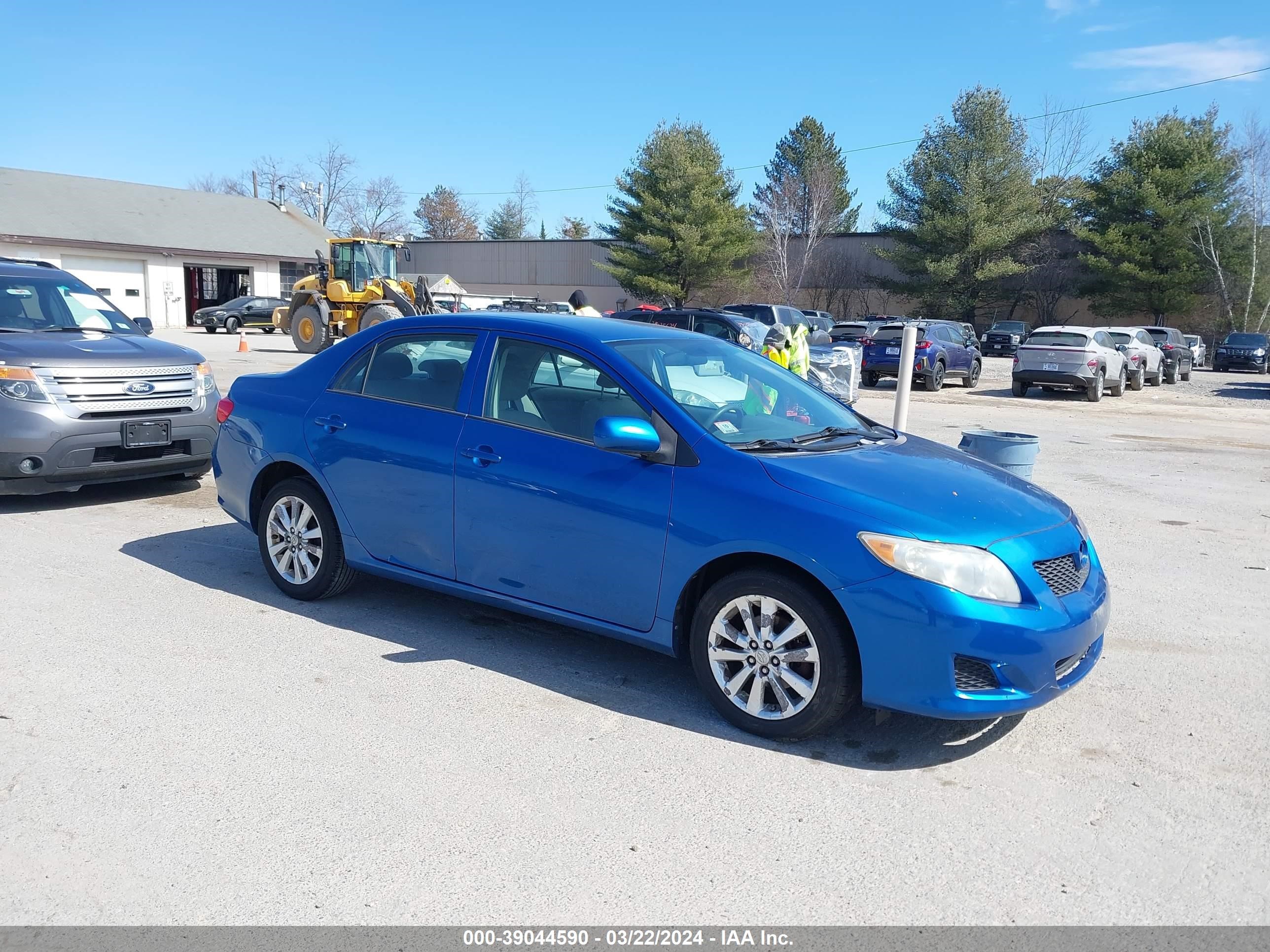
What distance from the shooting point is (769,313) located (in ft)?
95.6

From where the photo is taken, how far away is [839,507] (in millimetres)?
3973

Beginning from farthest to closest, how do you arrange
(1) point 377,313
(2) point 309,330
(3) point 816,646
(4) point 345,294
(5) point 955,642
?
(2) point 309,330
(4) point 345,294
(1) point 377,313
(3) point 816,646
(5) point 955,642

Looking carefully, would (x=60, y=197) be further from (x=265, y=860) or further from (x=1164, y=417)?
(x=265, y=860)

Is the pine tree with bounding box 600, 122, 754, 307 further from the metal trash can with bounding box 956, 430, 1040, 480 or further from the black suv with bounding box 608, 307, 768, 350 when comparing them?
the metal trash can with bounding box 956, 430, 1040, 480

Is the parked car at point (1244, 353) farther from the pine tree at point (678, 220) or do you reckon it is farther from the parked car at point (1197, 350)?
the pine tree at point (678, 220)

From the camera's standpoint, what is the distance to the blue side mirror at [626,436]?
431cm

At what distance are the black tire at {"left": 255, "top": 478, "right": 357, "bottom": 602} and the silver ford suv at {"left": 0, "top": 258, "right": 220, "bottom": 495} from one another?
9.15ft

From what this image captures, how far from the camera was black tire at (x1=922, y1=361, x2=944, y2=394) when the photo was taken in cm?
2438

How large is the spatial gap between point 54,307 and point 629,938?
26.9 ft

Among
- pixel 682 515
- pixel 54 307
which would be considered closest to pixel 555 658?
pixel 682 515

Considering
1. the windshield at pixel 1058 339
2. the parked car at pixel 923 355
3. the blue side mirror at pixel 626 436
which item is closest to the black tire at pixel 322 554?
the blue side mirror at pixel 626 436

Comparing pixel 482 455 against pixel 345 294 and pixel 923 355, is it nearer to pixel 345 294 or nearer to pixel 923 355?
pixel 923 355

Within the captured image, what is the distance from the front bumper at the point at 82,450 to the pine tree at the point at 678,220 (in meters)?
43.3

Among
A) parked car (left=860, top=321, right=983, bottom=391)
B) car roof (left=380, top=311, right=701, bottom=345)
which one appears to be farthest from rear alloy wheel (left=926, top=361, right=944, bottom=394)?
car roof (left=380, top=311, right=701, bottom=345)
